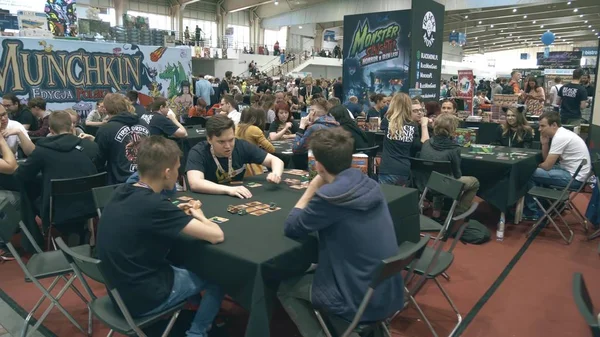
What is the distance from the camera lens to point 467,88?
366 inches

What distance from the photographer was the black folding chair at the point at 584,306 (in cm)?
142

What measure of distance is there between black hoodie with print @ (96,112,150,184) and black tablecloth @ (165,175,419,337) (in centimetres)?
193

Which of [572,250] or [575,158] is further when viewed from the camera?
[575,158]

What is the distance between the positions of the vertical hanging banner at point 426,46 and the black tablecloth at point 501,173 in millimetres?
3456

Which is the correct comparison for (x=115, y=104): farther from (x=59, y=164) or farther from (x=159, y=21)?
(x=159, y=21)

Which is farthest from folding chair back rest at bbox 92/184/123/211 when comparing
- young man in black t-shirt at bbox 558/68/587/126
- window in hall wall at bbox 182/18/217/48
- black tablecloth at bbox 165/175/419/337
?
window in hall wall at bbox 182/18/217/48

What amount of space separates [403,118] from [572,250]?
2.03 meters

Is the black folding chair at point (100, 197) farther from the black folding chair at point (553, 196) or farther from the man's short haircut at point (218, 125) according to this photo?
the black folding chair at point (553, 196)

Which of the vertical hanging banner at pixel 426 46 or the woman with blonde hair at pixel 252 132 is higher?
the vertical hanging banner at pixel 426 46

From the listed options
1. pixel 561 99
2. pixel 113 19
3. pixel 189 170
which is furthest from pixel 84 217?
pixel 113 19

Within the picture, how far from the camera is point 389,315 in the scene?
2.02 metres

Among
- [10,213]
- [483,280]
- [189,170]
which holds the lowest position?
[483,280]

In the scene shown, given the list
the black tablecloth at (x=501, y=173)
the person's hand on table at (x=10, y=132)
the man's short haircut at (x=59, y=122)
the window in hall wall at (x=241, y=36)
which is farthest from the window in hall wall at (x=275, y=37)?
the man's short haircut at (x=59, y=122)

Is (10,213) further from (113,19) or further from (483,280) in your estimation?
(113,19)
